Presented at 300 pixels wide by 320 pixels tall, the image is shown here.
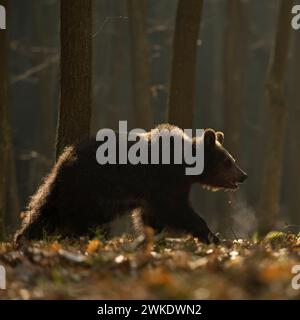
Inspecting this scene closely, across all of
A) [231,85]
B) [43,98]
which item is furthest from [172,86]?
[43,98]

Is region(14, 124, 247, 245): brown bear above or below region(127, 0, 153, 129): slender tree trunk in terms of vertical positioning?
below

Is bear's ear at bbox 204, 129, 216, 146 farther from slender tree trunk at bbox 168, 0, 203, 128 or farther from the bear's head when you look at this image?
slender tree trunk at bbox 168, 0, 203, 128

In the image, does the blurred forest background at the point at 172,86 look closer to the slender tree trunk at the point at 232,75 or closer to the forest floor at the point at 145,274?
the slender tree trunk at the point at 232,75

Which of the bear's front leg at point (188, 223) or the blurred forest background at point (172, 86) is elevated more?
the blurred forest background at point (172, 86)

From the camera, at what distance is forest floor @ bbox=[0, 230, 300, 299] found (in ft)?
16.7

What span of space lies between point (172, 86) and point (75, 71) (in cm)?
260

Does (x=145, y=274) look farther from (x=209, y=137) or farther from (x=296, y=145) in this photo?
(x=296, y=145)

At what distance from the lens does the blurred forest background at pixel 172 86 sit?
56.5 feet

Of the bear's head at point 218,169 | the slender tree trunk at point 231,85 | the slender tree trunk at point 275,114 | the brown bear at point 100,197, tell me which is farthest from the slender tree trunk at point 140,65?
the brown bear at point 100,197

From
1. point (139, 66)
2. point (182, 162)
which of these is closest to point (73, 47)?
point (182, 162)

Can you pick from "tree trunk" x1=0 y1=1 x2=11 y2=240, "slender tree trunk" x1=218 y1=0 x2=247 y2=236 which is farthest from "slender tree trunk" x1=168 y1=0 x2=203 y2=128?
"slender tree trunk" x1=218 y1=0 x2=247 y2=236

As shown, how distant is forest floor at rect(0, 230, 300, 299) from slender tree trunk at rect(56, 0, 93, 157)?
3541mm
